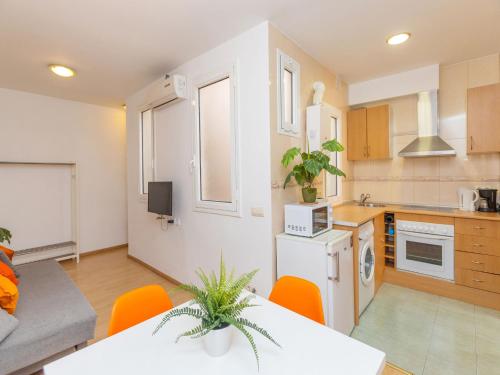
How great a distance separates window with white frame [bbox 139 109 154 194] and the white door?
112 inches

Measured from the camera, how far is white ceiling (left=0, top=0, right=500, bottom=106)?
6.47 ft

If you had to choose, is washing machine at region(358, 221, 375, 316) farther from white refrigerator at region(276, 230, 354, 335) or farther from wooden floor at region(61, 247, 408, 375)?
wooden floor at region(61, 247, 408, 375)

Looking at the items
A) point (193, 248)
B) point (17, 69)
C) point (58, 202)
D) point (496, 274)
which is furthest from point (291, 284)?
point (58, 202)

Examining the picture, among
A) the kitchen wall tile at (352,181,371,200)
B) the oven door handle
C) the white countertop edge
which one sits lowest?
the oven door handle

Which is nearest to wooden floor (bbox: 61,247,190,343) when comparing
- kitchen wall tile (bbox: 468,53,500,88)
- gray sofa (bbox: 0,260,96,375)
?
gray sofa (bbox: 0,260,96,375)

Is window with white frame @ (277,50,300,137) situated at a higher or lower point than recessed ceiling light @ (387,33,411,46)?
lower

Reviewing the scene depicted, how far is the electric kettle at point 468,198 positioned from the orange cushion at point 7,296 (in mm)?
4327

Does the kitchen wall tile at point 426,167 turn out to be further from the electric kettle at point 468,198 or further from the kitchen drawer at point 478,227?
the kitchen drawer at point 478,227

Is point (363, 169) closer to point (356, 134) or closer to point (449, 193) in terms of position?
point (356, 134)

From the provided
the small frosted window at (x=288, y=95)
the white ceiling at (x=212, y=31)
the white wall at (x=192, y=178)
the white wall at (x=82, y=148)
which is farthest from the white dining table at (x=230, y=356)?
the white wall at (x=82, y=148)

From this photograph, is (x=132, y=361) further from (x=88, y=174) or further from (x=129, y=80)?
(x=88, y=174)

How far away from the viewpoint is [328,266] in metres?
1.89

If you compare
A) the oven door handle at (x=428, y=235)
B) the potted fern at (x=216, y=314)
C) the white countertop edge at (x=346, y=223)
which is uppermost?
the white countertop edge at (x=346, y=223)

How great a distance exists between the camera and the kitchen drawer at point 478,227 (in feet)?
8.17
